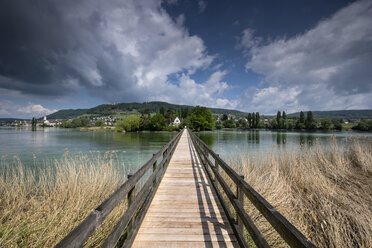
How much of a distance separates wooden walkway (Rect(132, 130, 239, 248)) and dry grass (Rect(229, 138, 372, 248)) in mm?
1251

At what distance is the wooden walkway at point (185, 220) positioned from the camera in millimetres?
2518

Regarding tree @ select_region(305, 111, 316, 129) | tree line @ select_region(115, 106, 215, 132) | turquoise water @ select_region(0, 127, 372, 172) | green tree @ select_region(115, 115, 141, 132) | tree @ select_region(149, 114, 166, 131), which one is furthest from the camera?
tree @ select_region(305, 111, 316, 129)

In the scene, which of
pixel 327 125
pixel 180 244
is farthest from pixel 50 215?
pixel 327 125

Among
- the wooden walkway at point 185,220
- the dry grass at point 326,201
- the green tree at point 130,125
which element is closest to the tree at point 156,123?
the green tree at point 130,125

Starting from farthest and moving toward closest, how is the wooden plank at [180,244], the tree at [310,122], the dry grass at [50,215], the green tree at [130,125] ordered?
the tree at [310,122] → the green tree at [130,125] → the dry grass at [50,215] → the wooden plank at [180,244]

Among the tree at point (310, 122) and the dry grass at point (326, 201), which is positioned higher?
the tree at point (310, 122)

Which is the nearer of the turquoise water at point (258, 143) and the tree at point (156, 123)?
the turquoise water at point (258, 143)

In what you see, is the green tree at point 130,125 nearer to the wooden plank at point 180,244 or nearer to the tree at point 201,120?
the tree at point 201,120

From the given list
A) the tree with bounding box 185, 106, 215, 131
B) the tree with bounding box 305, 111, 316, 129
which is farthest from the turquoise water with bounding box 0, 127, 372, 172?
the tree with bounding box 305, 111, 316, 129

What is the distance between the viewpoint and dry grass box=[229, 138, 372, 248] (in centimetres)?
362

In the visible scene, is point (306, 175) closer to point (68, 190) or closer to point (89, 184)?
point (89, 184)

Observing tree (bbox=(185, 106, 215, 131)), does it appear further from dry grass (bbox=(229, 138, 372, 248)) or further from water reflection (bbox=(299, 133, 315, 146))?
dry grass (bbox=(229, 138, 372, 248))

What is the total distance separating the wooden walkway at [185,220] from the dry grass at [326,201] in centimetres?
125

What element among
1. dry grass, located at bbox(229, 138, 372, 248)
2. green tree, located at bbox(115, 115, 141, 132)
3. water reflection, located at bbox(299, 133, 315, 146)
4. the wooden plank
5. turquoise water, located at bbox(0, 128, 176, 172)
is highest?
green tree, located at bbox(115, 115, 141, 132)
